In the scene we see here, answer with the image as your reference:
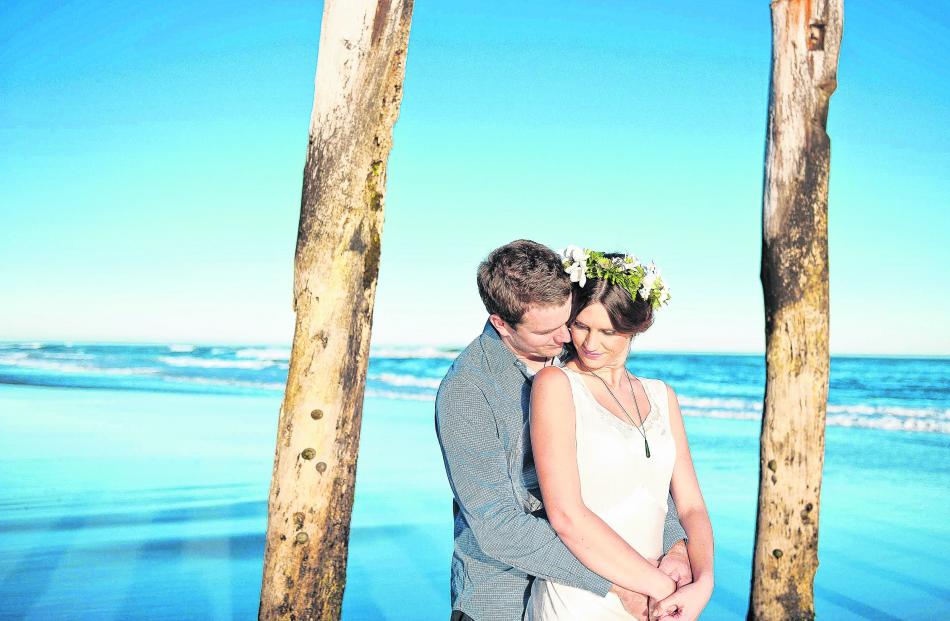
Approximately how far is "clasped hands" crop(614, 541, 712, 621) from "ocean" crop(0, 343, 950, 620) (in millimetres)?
2774

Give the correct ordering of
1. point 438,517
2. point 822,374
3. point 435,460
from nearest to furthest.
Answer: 1. point 822,374
2. point 438,517
3. point 435,460

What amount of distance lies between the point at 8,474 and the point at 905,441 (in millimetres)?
12241

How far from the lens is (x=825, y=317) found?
3705 millimetres

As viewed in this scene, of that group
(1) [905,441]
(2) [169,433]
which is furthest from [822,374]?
(1) [905,441]

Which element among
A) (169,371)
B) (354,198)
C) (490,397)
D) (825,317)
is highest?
(354,198)

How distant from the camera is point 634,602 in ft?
8.04

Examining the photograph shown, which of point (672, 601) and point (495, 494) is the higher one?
point (495, 494)

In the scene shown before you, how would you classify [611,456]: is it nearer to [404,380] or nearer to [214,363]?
[404,380]

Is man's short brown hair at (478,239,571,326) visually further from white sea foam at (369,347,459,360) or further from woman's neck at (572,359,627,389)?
white sea foam at (369,347,459,360)

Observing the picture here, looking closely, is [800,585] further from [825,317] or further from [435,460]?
[435,460]

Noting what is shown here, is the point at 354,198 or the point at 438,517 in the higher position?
the point at 354,198

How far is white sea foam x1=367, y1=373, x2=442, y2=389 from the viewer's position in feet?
72.3

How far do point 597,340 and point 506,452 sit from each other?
450 mm

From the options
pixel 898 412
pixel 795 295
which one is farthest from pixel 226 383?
pixel 795 295
